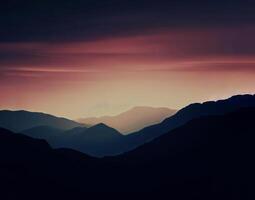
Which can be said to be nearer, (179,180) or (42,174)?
(42,174)

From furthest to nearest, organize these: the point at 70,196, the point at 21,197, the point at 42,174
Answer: the point at 42,174 → the point at 70,196 → the point at 21,197

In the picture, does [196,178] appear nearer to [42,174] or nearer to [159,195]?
[159,195]

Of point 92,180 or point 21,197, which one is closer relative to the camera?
point 21,197

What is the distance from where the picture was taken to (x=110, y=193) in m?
182

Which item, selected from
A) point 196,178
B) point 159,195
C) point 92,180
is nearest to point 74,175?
point 92,180

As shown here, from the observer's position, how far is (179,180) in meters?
197

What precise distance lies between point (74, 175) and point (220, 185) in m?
63.2

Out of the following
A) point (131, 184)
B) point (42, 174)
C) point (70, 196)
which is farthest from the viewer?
point (131, 184)

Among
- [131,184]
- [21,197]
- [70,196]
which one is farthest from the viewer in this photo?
[131,184]

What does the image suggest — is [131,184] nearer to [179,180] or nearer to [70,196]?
[179,180]

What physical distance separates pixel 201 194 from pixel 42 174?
65827 mm

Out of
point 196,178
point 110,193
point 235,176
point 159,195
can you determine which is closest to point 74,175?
point 110,193

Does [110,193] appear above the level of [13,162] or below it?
below

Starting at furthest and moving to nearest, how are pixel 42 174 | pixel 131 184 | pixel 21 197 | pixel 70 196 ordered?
pixel 131 184 → pixel 42 174 → pixel 70 196 → pixel 21 197
